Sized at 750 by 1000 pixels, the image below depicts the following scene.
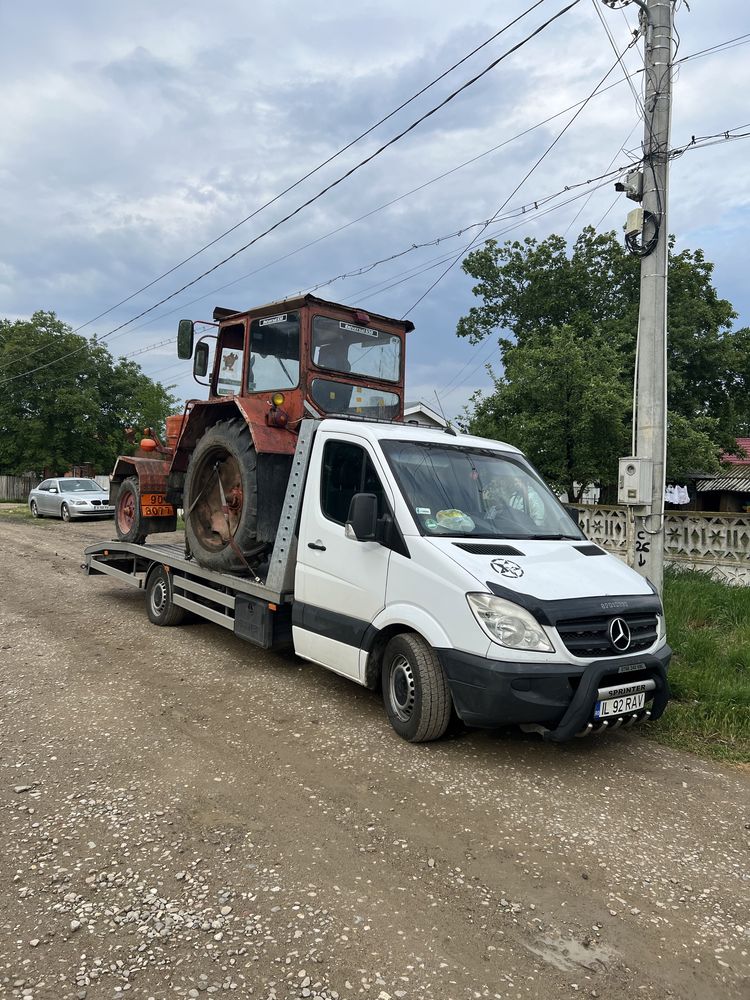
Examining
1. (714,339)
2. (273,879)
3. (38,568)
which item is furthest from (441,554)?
(714,339)

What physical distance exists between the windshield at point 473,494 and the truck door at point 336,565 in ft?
0.84

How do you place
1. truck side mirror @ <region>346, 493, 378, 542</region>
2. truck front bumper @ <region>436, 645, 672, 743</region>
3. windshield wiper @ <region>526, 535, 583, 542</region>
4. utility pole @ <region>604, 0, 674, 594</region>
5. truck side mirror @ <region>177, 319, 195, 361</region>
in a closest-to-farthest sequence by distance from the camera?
1. truck front bumper @ <region>436, 645, 672, 743</region>
2. truck side mirror @ <region>346, 493, 378, 542</region>
3. windshield wiper @ <region>526, 535, 583, 542</region>
4. utility pole @ <region>604, 0, 674, 594</region>
5. truck side mirror @ <region>177, 319, 195, 361</region>

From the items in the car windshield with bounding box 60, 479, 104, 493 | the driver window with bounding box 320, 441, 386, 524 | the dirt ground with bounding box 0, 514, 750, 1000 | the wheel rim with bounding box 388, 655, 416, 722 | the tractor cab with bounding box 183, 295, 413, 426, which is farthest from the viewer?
the car windshield with bounding box 60, 479, 104, 493

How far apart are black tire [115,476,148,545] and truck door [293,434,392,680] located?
3.58 meters

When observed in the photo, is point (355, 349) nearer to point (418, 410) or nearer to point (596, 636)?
point (596, 636)

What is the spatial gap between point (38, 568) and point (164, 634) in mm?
5629

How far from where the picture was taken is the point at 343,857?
320 centimetres

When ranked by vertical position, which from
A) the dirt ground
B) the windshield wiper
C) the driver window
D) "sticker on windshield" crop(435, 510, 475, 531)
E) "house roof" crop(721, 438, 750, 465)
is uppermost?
"house roof" crop(721, 438, 750, 465)

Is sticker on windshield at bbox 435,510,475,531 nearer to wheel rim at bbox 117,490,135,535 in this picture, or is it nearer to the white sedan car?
wheel rim at bbox 117,490,135,535

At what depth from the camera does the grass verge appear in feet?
16.4

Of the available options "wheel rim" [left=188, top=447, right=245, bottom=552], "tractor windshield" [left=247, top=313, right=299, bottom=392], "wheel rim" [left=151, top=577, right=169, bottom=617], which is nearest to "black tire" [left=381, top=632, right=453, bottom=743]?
"wheel rim" [left=188, top=447, right=245, bottom=552]

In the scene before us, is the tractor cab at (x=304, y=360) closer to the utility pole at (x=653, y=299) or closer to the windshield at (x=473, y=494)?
the windshield at (x=473, y=494)

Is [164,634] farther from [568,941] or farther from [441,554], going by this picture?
[568,941]

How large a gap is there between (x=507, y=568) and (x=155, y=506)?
5498 millimetres
